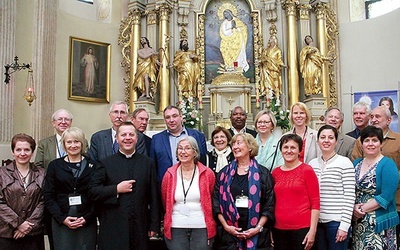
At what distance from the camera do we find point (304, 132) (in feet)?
12.3

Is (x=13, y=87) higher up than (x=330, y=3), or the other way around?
(x=330, y=3)

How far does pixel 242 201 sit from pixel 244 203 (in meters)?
0.02

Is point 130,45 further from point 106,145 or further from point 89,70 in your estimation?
point 106,145

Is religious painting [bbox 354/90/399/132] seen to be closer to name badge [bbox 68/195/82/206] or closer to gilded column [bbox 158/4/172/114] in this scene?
gilded column [bbox 158/4/172/114]

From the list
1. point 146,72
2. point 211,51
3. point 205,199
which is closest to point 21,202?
point 205,199

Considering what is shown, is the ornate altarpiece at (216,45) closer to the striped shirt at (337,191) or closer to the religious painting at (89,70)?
the religious painting at (89,70)

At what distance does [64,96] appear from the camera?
30.8 ft

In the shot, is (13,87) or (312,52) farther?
(312,52)

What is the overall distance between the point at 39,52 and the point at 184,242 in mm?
6729

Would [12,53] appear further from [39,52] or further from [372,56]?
[372,56]

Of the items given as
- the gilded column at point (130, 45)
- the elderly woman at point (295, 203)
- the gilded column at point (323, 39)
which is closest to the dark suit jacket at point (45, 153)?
the elderly woman at point (295, 203)

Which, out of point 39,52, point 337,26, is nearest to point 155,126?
point 39,52

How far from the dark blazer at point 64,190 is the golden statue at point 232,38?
23.1ft

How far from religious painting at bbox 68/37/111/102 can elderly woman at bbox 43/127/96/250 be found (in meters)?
6.59
